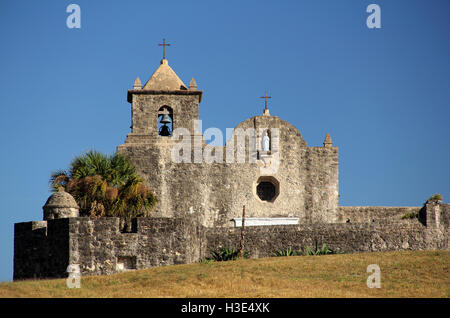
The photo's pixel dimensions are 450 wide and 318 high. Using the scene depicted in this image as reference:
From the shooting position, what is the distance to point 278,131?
44.2m

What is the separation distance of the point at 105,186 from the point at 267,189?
38.6 feet

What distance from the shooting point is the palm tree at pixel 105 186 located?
35031mm

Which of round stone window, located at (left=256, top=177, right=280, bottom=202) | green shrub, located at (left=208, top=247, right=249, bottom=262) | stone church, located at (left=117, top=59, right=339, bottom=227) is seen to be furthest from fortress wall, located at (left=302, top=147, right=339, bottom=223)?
green shrub, located at (left=208, top=247, right=249, bottom=262)

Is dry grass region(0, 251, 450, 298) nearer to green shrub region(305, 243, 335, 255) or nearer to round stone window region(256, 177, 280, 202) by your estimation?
green shrub region(305, 243, 335, 255)

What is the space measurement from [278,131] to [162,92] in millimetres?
6454

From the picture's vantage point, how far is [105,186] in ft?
116

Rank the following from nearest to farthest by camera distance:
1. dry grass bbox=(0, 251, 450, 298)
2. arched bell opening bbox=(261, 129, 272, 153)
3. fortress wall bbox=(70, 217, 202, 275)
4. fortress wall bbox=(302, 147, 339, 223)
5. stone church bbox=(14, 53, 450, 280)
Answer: dry grass bbox=(0, 251, 450, 298)
fortress wall bbox=(70, 217, 202, 275)
stone church bbox=(14, 53, 450, 280)
fortress wall bbox=(302, 147, 339, 223)
arched bell opening bbox=(261, 129, 272, 153)

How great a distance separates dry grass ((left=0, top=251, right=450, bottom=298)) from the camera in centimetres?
2545

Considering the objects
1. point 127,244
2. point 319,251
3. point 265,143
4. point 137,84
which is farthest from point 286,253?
point 137,84

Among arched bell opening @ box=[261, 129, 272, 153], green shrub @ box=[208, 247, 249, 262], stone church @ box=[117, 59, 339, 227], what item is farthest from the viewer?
arched bell opening @ box=[261, 129, 272, 153]

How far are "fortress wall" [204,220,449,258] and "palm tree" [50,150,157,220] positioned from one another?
3593 mm

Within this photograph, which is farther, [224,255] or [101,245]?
[224,255]

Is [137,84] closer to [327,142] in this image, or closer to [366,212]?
[327,142]
